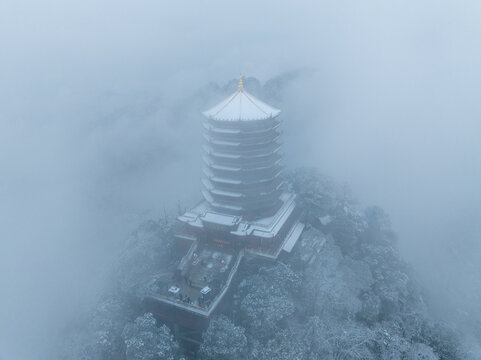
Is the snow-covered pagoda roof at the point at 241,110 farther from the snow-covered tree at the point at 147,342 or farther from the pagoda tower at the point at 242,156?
the snow-covered tree at the point at 147,342

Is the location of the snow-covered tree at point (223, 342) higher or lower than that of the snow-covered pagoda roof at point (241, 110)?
lower

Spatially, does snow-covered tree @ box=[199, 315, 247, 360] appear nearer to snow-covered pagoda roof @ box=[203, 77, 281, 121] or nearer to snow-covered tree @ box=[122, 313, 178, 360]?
snow-covered tree @ box=[122, 313, 178, 360]

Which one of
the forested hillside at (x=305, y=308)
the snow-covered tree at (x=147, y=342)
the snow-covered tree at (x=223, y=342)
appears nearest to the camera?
the snow-covered tree at (x=147, y=342)

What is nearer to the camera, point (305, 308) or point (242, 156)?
point (305, 308)

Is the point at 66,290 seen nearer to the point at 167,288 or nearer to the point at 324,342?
the point at 167,288

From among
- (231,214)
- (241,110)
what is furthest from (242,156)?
(231,214)

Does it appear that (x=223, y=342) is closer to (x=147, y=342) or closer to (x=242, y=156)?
(x=147, y=342)

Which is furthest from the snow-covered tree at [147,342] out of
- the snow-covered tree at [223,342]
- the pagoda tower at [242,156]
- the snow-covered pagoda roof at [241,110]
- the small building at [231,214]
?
the snow-covered pagoda roof at [241,110]

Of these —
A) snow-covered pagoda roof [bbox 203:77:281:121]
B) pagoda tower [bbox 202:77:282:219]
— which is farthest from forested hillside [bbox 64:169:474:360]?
snow-covered pagoda roof [bbox 203:77:281:121]
